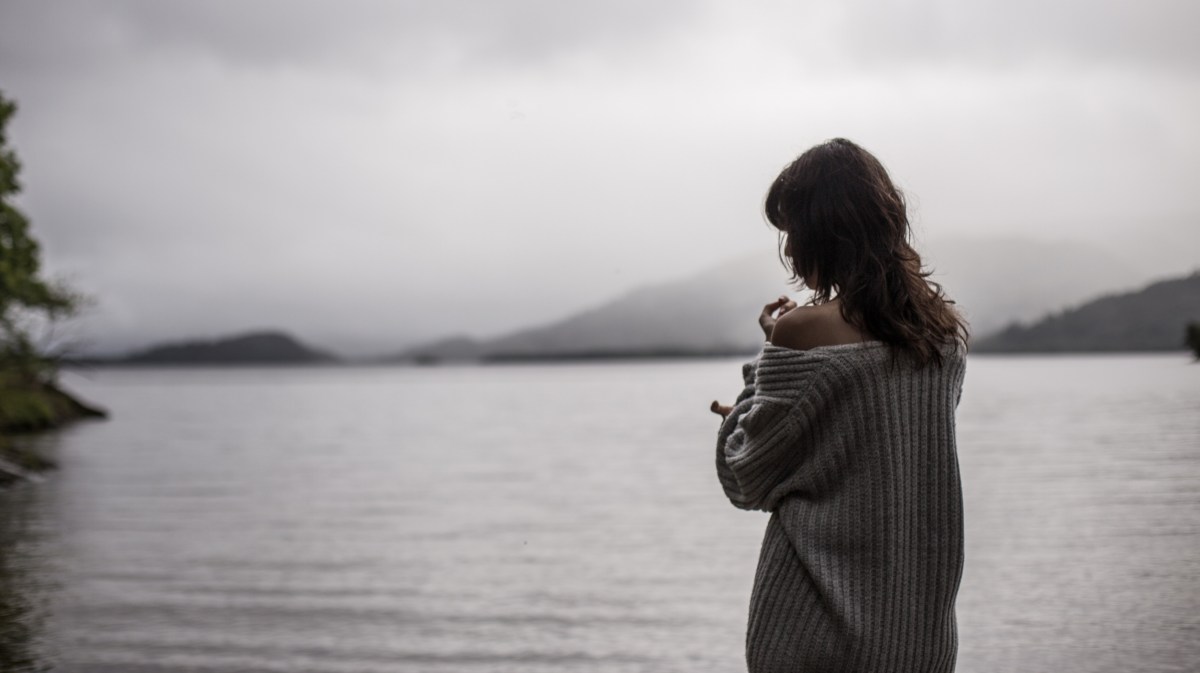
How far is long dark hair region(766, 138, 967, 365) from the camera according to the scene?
7.36ft

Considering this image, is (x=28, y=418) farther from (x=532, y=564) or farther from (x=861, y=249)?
(x=861, y=249)

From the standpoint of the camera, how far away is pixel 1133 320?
43.9 ft

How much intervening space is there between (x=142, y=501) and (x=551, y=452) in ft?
46.6

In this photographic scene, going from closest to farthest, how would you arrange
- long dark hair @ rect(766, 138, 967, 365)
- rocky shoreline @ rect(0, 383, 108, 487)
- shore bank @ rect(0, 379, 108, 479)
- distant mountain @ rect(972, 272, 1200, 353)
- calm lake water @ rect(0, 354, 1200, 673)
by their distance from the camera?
long dark hair @ rect(766, 138, 967, 365), calm lake water @ rect(0, 354, 1200, 673), distant mountain @ rect(972, 272, 1200, 353), rocky shoreline @ rect(0, 383, 108, 487), shore bank @ rect(0, 379, 108, 479)

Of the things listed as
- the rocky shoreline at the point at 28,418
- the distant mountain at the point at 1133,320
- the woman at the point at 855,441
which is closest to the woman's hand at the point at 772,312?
the woman at the point at 855,441

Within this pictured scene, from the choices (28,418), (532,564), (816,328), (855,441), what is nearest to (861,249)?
(816,328)

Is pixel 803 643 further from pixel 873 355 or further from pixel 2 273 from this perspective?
pixel 2 273

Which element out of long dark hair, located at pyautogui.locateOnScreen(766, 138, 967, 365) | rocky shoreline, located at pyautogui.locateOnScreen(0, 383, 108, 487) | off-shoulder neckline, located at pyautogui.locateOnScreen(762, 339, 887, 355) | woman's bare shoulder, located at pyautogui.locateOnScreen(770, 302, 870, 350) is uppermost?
long dark hair, located at pyautogui.locateOnScreen(766, 138, 967, 365)

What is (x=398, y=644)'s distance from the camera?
8648 mm

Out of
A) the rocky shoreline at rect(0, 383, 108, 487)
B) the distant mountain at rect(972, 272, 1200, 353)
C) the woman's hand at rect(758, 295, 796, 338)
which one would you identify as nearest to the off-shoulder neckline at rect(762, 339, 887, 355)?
the woman's hand at rect(758, 295, 796, 338)

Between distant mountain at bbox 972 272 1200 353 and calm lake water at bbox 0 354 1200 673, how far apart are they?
315mm

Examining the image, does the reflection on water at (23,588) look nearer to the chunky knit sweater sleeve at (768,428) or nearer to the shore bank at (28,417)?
the shore bank at (28,417)

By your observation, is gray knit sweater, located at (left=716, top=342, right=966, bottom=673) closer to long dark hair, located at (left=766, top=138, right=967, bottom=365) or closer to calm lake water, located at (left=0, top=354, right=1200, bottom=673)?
long dark hair, located at (left=766, top=138, right=967, bottom=365)

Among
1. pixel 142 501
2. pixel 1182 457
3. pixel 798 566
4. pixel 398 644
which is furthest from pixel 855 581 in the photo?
pixel 142 501
